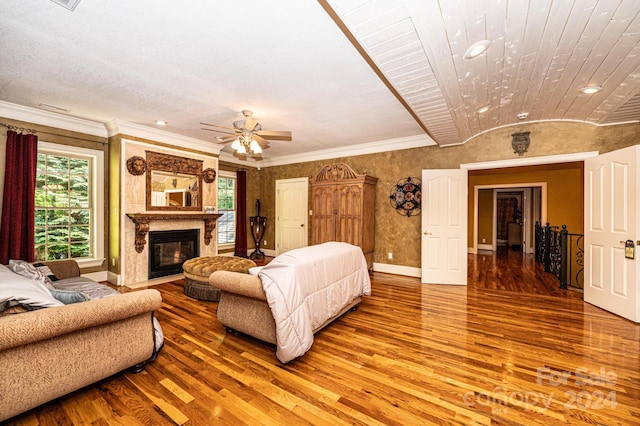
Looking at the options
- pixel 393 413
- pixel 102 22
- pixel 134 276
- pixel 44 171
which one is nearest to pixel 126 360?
pixel 393 413

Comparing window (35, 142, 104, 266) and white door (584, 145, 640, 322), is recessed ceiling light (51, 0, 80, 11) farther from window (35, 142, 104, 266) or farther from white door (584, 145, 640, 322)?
white door (584, 145, 640, 322)

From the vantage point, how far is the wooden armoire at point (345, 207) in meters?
5.13

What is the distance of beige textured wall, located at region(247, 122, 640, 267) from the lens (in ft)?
12.6

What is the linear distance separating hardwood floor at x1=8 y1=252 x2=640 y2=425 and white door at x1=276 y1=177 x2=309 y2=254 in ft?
11.9

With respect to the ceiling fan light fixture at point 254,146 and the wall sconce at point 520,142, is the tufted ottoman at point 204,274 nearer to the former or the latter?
the ceiling fan light fixture at point 254,146

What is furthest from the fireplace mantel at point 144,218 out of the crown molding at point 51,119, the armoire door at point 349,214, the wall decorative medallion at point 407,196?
the wall decorative medallion at point 407,196

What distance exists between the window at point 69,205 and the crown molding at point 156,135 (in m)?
0.61

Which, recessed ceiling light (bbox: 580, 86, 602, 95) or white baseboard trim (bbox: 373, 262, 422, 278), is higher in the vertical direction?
recessed ceiling light (bbox: 580, 86, 602, 95)

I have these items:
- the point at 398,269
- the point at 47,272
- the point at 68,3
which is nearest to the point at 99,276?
the point at 47,272

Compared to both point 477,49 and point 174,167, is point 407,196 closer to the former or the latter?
point 477,49

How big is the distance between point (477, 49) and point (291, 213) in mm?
→ 5323

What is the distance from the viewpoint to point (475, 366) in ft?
→ 7.12

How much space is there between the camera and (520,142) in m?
4.26

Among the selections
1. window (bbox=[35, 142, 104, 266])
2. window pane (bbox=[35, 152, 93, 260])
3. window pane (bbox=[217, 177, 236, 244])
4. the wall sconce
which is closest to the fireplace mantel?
window (bbox=[35, 142, 104, 266])
